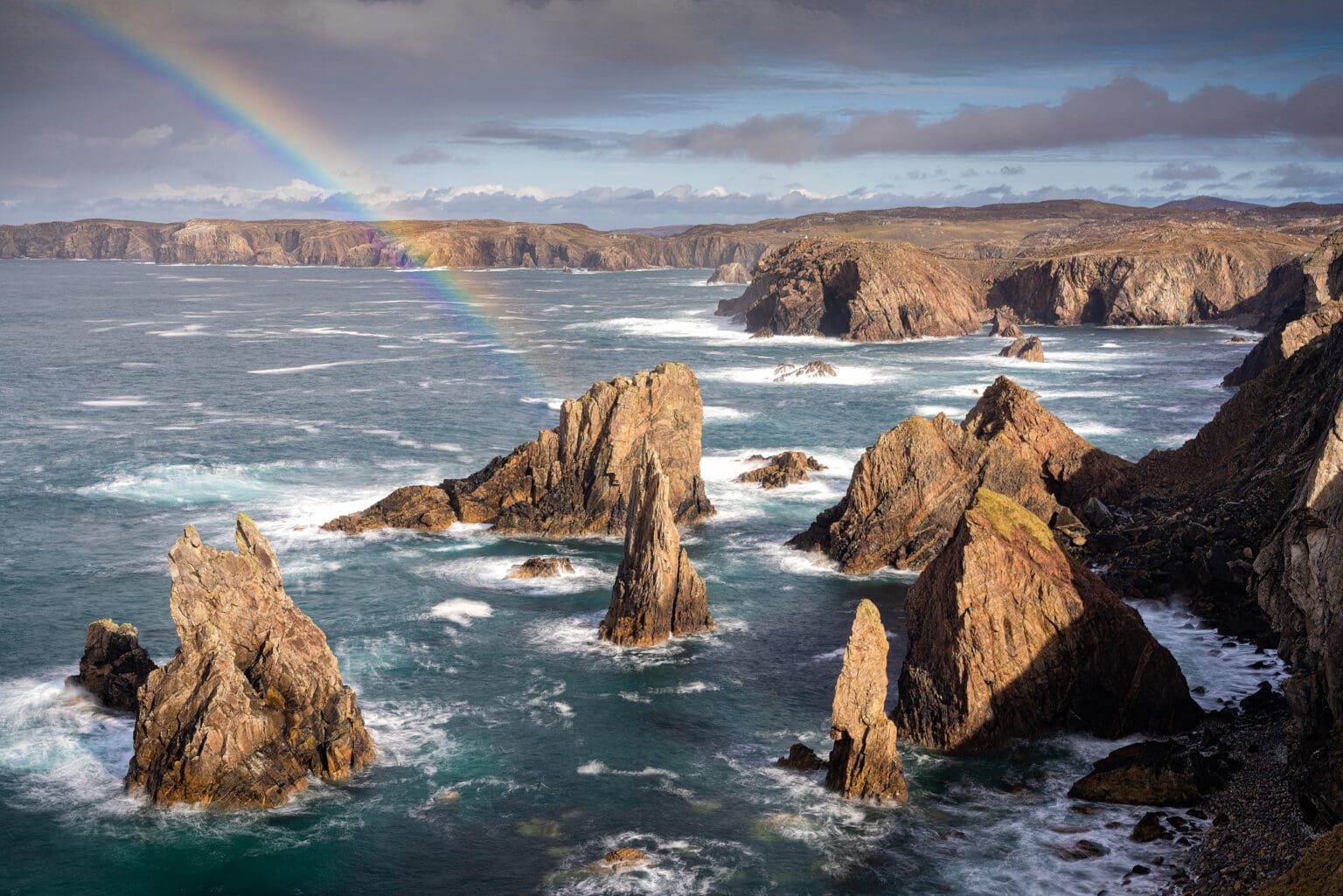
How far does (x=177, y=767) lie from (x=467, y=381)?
10075 cm

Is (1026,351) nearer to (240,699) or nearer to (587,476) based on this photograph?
(587,476)

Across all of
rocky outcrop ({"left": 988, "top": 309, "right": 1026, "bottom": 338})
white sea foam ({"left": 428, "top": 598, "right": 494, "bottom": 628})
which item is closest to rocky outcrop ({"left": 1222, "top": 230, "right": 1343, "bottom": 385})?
rocky outcrop ({"left": 988, "top": 309, "right": 1026, "bottom": 338})

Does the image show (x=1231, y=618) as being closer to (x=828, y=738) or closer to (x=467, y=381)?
(x=828, y=738)

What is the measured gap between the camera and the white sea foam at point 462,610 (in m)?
57.9

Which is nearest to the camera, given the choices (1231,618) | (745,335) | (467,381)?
(1231,618)

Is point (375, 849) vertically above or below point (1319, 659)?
below

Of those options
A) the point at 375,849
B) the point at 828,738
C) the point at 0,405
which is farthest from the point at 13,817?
the point at 0,405

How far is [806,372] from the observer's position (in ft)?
464

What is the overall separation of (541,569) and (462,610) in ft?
20.7

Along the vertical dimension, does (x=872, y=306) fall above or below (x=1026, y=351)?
above

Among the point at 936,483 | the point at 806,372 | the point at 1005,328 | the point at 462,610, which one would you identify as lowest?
the point at 462,610

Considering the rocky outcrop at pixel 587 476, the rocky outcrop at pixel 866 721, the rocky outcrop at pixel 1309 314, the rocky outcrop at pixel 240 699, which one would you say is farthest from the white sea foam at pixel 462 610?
the rocky outcrop at pixel 1309 314

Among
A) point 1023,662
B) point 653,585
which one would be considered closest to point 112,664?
point 653,585

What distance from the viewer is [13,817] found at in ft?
127
